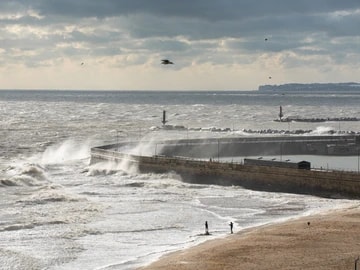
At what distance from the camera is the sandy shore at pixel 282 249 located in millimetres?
24494

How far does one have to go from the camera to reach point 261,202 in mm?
41062

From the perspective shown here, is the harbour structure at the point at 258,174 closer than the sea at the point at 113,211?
No

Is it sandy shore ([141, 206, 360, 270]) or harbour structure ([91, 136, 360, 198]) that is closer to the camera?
sandy shore ([141, 206, 360, 270])

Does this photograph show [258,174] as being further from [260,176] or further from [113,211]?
[113,211]

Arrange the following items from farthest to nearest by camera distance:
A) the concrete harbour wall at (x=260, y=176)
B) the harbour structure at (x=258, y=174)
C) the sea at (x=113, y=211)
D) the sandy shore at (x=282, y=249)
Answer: the harbour structure at (x=258, y=174)
the concrete harbour wall at (x=260, y=176)
the sea at (x=113, y=211)
the sandy shore at (x=282, y=249)

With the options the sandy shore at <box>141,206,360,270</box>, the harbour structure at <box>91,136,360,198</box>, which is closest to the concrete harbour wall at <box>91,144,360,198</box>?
the harbour structure at <box>91,136,360,198</box>

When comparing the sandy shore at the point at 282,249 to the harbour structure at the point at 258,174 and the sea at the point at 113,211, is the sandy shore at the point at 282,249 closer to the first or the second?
the sea at the point at 113,211

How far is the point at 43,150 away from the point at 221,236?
54.3 meters

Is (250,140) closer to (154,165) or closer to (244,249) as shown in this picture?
(154,165)

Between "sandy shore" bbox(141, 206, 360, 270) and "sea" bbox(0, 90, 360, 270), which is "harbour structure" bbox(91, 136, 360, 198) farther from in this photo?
"sandy shore" bbox(141, 206, 360, 270)

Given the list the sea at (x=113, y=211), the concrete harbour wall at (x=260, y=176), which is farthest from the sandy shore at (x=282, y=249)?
the concrete harbour wall at (x=260, y=176)

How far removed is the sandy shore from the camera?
2449 centimetres

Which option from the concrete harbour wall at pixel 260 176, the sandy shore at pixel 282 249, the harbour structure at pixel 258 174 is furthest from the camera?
the harbour structure at pixel 258 174

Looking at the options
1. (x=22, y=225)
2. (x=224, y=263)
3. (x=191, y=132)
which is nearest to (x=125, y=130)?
(x=191, y=132)
